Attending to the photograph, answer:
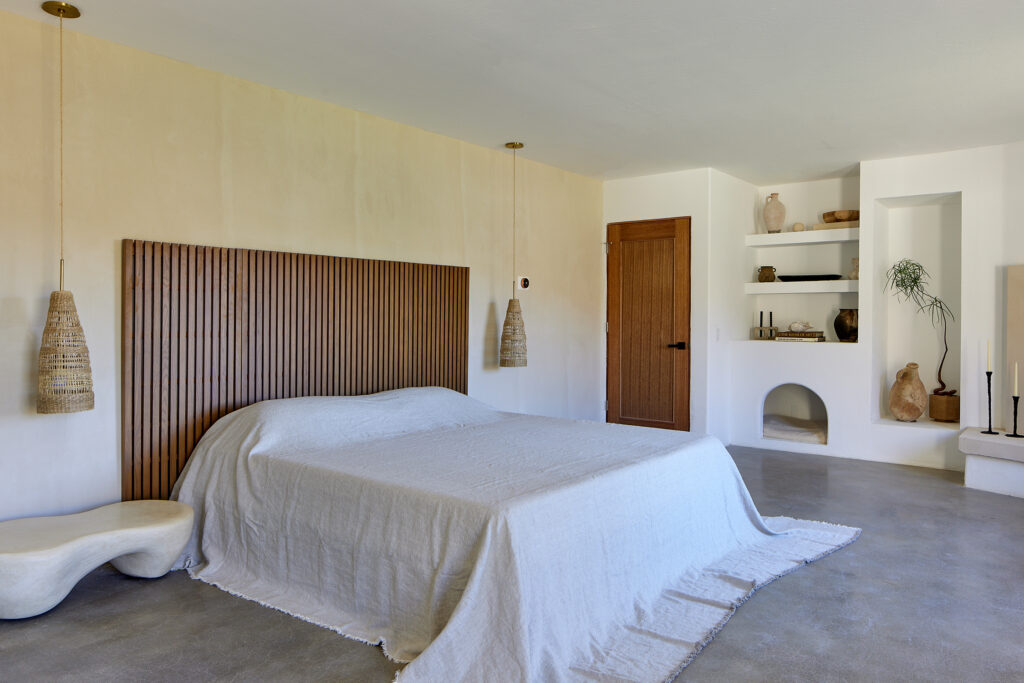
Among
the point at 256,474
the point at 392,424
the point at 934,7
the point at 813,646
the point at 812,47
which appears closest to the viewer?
the point at 813,646

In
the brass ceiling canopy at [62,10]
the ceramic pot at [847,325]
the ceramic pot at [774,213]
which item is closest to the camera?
the brass ceiling canopy at [62,10]

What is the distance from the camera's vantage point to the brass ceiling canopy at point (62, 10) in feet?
8.98


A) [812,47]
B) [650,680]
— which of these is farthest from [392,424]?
[812,47]

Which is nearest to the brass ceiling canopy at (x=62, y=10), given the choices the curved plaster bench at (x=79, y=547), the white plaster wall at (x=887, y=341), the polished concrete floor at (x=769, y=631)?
the curved plaster bench at (x=79, y=547)

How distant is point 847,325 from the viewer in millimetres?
5895

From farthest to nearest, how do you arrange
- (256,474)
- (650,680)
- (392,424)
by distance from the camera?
(392,424) < (256,474) < (650,680)

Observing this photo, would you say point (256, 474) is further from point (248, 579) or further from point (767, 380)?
point (767, 380)

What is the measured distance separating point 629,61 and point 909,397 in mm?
3734

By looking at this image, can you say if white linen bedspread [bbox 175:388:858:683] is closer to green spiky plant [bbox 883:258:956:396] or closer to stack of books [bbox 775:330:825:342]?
stack of books [bbox 775:330:825:342]

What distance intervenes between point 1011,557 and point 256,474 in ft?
11.4

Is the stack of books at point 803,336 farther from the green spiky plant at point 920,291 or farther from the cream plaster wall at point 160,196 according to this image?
the cream plaster wall at point 160,196

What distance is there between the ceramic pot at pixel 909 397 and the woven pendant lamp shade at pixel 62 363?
5.47m

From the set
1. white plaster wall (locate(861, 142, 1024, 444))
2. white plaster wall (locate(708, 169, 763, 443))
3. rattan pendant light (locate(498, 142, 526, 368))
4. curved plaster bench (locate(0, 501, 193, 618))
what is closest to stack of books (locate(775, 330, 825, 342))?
white plaster wall (locate(708, 169, 763, 443))

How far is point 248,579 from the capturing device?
2865 millimetres
